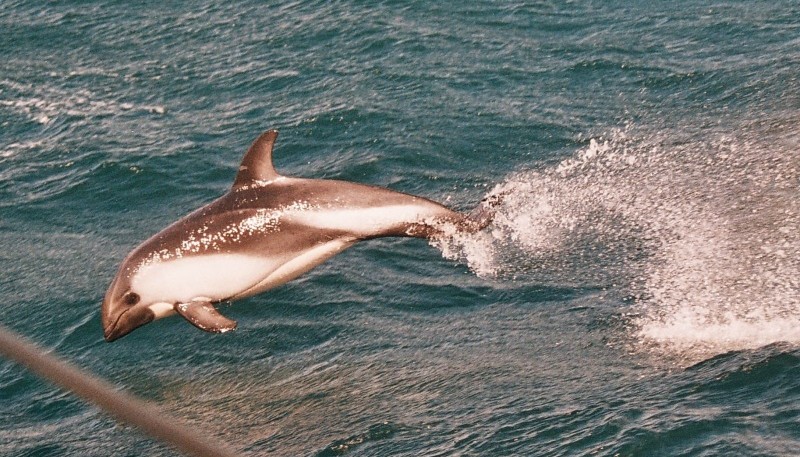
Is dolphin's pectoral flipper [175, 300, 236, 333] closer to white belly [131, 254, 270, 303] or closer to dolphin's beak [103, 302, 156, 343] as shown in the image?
white belly [131, 254, 270, 303]

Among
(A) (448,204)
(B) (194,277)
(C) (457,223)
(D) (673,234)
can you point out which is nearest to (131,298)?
(B) (194,277)

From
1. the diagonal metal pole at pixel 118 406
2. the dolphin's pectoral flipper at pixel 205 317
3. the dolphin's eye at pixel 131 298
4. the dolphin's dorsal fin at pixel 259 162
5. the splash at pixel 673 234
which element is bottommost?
the splash at pixel 673 234

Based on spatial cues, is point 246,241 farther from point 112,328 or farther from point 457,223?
point 457,223

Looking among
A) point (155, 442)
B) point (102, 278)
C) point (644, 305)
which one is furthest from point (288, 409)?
point (102, 278)

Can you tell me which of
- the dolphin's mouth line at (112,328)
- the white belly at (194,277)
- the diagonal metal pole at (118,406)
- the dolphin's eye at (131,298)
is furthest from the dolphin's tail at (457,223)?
the diagonal metal pole at (118,406)

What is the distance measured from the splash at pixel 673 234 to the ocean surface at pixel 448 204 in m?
0.04

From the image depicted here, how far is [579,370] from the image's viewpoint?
34.1ft

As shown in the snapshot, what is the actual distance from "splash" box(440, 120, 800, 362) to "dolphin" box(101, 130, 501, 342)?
180 centimetres

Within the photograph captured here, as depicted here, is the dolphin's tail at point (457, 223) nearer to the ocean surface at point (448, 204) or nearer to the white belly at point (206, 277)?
the ocean surface at point (448, 204)

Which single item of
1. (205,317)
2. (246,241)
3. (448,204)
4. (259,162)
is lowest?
(448,204)

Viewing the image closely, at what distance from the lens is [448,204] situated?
577 inches

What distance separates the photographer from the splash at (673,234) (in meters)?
10.9

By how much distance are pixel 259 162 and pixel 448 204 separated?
3987mm

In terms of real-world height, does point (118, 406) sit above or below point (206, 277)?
above
